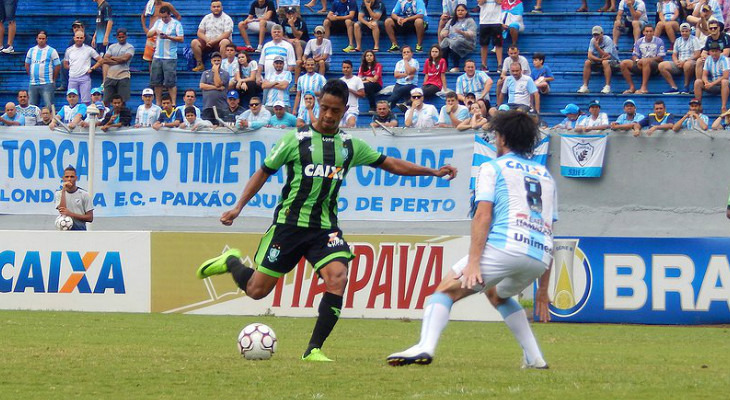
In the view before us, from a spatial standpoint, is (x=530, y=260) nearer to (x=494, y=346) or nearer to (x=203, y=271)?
(x=203, y=271)

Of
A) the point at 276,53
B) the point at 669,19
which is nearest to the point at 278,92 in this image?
the point at 276,53

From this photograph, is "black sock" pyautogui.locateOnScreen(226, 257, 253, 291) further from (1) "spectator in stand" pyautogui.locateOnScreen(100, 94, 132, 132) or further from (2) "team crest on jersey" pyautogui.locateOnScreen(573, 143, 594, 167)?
(1) "spectator in stand" pyautogui.locateOnScreen(100, 94, 132, 132)

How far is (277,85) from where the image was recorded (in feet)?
72.2

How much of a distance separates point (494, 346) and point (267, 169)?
3.72 metres

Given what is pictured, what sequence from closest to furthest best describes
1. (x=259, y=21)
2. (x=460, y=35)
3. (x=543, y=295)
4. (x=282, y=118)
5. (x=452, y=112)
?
(x=543, y=295) → (x=452, y=112) → (x=282, y=118) → (x=460, y=35) → (x=259, y=21)

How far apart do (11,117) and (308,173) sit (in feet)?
47.9

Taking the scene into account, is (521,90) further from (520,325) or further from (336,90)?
(520,325)

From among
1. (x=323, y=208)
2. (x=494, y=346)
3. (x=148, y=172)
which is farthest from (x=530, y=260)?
(x=148, y=172)

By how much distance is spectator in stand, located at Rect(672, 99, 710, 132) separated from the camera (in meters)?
19.3

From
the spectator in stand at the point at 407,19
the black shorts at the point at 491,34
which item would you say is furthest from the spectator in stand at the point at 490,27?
the spectator in stand at the point at 407,19

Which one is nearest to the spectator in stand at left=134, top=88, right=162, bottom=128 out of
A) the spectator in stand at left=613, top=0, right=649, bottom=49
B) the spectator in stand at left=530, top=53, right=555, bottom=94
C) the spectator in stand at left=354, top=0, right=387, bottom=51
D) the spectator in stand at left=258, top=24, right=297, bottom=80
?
the spectator in stand at left=258, top=24, right=297, bottom=80

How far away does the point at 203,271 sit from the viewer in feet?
32.5

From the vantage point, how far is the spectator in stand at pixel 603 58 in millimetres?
21984

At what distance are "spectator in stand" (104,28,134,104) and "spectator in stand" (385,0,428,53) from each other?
534 centimetres
